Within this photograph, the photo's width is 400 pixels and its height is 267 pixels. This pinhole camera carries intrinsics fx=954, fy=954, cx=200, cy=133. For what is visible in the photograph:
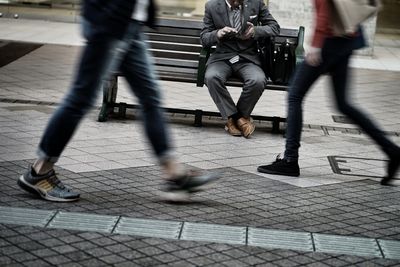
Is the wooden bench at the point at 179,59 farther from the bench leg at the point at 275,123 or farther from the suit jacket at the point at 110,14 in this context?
the suit jacket at the point at 110,14

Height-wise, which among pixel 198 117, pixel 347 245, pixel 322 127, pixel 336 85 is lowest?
pixel 322 127

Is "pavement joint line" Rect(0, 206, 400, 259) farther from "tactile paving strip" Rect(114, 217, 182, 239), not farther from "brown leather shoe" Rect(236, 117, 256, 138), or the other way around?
"brown leather shoe" Rect(236, 117, 256, 138)

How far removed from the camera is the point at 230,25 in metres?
8.58

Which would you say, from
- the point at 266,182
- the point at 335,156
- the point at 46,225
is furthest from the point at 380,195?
the point at 46,225

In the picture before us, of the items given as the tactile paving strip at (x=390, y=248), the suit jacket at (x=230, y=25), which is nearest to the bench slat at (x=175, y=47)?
the suit jacket at (x=230, y=25)

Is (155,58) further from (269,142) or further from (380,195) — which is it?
(380,195)

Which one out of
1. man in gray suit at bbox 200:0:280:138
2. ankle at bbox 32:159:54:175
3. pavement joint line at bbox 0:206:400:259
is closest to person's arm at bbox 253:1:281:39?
man in gray suit at bbox 200:0:280:138

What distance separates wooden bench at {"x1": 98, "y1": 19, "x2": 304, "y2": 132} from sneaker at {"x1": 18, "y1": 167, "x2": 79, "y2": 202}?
2970 mm

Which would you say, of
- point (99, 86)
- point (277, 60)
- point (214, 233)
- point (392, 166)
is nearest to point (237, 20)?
point (277, 60)

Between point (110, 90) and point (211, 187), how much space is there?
108 inches

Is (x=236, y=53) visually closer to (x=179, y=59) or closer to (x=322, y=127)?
(x=179, y=59)

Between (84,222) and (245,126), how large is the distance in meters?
3.33

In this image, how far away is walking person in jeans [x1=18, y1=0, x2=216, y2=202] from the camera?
5.50 m

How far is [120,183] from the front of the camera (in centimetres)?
638
